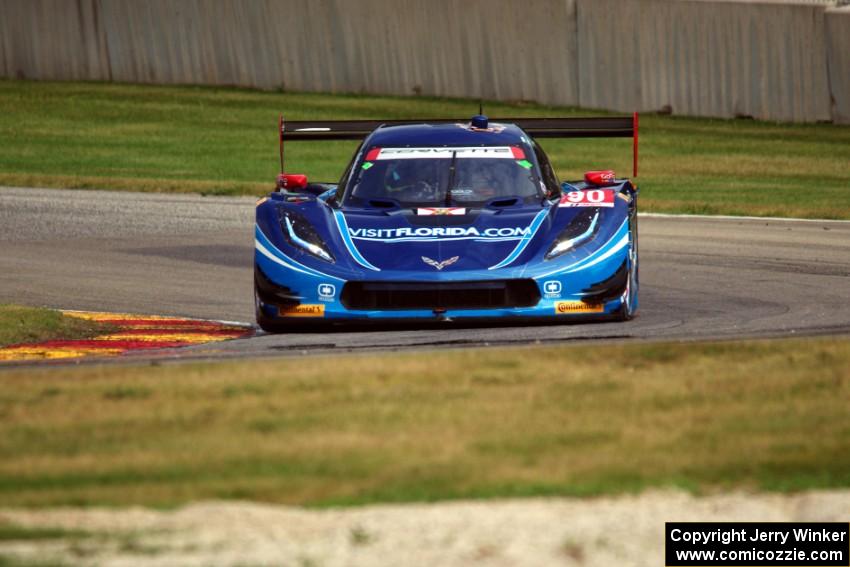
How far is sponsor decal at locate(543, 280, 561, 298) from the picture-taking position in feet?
30.8

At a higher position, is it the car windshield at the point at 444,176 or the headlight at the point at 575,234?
the car windshield at the point at 444,176

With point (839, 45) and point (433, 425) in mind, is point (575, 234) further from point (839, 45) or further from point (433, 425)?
point (839, 45)

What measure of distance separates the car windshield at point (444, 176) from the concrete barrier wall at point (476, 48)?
542 inches

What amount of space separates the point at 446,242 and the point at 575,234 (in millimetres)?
779

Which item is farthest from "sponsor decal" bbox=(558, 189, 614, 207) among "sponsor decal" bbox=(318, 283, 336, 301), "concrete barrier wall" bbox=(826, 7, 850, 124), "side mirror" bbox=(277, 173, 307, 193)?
"concrete barrier wall" bbox=(826, 7, 850, 124)

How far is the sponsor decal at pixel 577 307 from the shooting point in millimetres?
9398

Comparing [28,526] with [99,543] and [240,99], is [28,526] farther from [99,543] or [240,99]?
[240,99]

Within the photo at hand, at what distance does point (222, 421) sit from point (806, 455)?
2317 mm

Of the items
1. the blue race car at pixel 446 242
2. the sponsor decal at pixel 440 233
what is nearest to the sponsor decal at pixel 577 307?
the blue race car at pixel 446 242

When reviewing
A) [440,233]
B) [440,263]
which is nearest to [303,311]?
[440,263]

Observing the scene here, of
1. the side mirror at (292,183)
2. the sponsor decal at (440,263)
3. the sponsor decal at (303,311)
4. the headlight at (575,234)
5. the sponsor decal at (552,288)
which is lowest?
the sponsor decal at (303,311)

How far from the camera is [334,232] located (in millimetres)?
9898

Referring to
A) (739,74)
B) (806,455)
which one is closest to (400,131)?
(806,455)

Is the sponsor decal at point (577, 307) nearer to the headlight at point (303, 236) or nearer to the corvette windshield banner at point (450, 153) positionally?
the headlight at point (303, 236)
